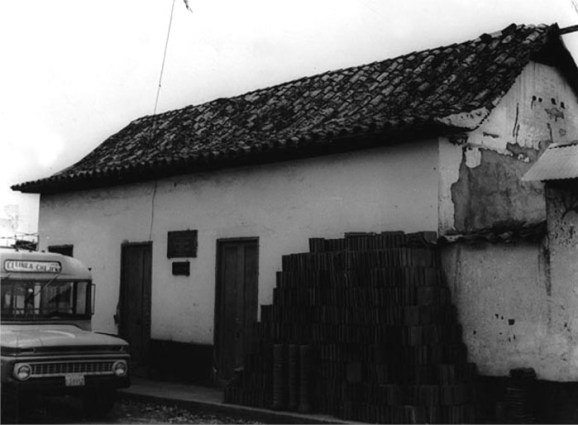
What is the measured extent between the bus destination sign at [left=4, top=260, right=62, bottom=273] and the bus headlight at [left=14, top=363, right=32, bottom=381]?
1.66m

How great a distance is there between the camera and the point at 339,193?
1171 centimetres

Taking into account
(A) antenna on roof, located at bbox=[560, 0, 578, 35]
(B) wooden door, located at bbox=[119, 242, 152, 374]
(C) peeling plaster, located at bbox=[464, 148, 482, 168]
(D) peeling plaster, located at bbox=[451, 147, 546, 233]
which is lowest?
(B) wooden door, located at bbox=[119, 242, 152, 374]

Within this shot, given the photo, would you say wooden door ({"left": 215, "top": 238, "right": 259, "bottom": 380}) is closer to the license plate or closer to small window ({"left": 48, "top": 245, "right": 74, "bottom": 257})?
the license plate

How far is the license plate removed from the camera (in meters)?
9.41

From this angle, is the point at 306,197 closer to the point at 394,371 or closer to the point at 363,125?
Result: the point at 363,125

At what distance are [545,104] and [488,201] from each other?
219 centimetres

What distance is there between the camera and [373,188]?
37.0 feet

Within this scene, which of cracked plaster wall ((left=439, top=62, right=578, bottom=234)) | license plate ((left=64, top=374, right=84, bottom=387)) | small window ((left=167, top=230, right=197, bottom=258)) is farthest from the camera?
small window ((left=167, top=230, right=197, bottom=258))

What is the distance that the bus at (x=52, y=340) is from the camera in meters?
9.23

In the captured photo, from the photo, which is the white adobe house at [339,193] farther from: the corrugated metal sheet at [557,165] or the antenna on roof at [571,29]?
the corrugated metal sheet at [557,165]

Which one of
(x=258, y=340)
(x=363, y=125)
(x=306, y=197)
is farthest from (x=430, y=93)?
(x=258, y=340)

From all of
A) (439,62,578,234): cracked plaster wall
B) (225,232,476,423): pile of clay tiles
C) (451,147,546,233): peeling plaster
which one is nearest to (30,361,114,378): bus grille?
(225,232,476,423): pile of clay tiles

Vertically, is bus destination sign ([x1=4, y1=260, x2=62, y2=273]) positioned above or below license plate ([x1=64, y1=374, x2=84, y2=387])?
above

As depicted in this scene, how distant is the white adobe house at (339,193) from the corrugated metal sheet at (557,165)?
26.4 inches
